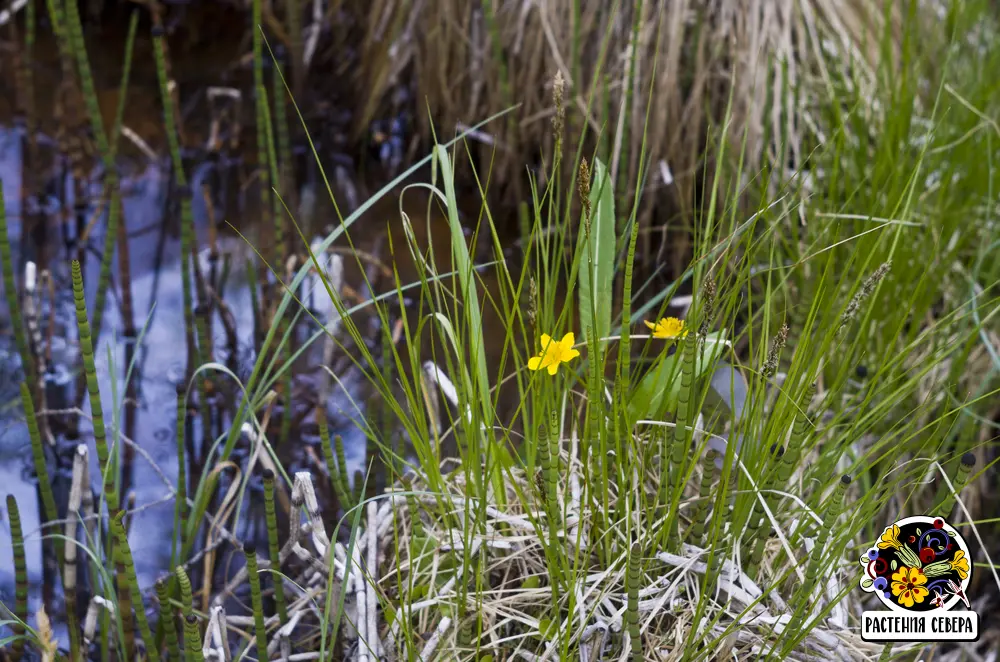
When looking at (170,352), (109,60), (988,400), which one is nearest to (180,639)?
(170,352)

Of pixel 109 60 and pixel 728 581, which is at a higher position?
pixel 109 60

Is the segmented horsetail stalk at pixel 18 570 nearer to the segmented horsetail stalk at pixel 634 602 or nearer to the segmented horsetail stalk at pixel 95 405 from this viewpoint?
the segmented horsetail stalk at pixel 95 405

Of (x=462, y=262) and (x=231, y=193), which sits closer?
(x=462, y=262)

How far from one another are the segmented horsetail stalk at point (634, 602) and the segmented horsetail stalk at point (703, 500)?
0.10 m

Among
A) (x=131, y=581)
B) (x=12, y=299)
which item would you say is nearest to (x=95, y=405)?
(x=131, y=581)

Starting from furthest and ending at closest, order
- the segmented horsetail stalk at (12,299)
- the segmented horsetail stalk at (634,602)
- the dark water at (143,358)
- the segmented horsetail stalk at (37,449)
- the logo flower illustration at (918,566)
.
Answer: the dark water at (143,358) < the segmented horsetail stalk at (12,299) < the segmented horsetail stalk at (37,449) < the logo flower illustration at (918,566) < the segmented horsetail stalk at (634,602)

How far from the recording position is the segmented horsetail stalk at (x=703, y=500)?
104cm

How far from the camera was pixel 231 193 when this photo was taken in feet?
7.15

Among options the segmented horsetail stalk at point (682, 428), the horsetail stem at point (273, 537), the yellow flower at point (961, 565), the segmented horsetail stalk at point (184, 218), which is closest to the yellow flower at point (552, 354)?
the segmented horsetail stalk at point (682, 428)

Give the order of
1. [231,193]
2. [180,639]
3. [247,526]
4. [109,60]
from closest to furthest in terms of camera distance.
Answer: [180,639]
[247,526]
[231,193]
[109,60]

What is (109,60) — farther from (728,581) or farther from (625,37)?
(728,581)

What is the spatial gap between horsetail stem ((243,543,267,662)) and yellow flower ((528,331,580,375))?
35cm

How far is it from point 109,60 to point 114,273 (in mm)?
795

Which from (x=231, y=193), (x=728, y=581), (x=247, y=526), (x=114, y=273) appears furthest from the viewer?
(x=231, y=193)
